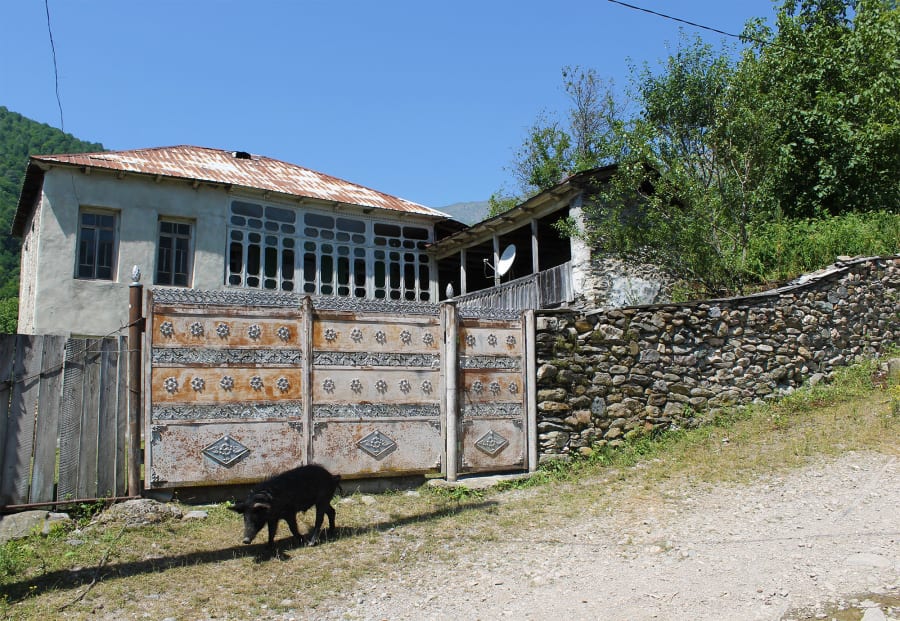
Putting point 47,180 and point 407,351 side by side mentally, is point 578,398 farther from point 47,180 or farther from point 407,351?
point 47,180

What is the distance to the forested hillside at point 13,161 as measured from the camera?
35562mm

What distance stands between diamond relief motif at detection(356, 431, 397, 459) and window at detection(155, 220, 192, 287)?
10.3 m

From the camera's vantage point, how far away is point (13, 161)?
39.5m

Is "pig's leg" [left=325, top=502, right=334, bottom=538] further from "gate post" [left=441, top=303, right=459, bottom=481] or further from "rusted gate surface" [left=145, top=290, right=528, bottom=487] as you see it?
"gate post" [left=441, top=303, right=459, bottom=481]

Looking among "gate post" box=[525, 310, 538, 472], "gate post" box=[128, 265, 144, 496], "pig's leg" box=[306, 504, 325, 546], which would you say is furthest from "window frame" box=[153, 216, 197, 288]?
"pig's leg" box=[306, 504, 325, 546]

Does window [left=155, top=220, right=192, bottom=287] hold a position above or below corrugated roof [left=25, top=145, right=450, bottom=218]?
below

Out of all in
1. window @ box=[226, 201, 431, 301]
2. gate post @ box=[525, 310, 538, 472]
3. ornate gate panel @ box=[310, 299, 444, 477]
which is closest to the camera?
ornate gate panel @ box=[310, 299, 444, 477]

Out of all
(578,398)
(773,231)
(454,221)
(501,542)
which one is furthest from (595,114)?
(501,542)

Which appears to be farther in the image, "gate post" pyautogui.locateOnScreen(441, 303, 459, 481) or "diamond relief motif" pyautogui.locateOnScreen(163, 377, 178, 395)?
"gate post" pyautogui.locateOnScreen(441, 303, 459, 481)

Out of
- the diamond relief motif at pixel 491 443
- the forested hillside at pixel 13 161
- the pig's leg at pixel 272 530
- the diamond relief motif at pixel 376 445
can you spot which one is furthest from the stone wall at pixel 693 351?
the forested hillside at pixel 13 161

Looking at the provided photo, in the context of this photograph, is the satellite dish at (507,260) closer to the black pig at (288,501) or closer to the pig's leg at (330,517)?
the black pig at (288,501)

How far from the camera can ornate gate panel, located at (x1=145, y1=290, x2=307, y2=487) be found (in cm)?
679

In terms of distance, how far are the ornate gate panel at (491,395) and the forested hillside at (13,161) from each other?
34217mm

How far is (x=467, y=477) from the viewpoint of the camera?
26.4ft
